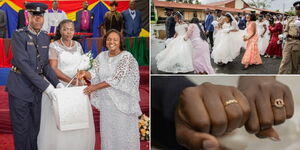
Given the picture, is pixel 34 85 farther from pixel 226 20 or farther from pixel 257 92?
pixel 257 92

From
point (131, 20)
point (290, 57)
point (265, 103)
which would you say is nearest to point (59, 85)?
point (131, 20)

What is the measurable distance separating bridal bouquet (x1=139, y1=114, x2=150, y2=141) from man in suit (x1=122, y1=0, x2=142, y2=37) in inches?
26.7

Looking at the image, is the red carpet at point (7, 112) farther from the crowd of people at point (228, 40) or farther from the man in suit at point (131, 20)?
the man in suit at point (131, 20)

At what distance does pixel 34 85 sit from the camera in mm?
2312

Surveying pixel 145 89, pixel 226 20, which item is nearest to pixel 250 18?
pixel 226 20

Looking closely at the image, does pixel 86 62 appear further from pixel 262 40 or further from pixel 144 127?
pixel 262 40

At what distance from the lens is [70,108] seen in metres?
2.28

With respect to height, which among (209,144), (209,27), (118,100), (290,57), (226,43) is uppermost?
(209,27)

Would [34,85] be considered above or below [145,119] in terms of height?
above

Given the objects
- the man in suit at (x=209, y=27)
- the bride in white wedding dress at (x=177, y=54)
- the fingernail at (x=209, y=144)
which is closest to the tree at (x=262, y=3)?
the man in suit at (x=209, y=27)

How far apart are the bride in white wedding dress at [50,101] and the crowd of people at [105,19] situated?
78 millimetres

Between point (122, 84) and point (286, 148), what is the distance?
59.6 inches

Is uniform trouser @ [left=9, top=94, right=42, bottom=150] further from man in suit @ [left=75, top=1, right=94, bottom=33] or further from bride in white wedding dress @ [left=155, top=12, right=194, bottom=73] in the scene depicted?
bride in white wedding dress @ [left=155, top=12, right=194, bottom=73]

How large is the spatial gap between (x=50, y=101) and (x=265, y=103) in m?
1.68
